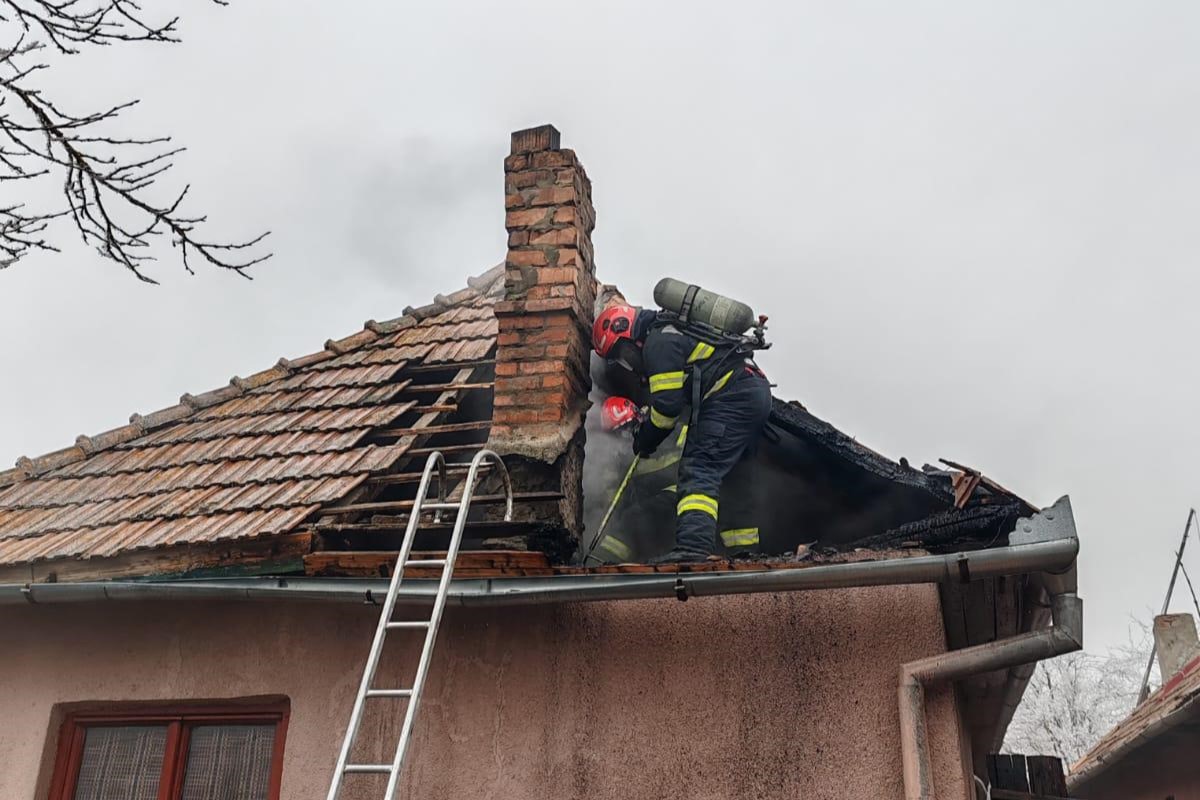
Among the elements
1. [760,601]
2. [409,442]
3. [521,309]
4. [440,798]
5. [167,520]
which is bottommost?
[440,798]

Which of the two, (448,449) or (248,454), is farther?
Answer: (248,454)

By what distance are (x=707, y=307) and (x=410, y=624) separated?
93.9 inches

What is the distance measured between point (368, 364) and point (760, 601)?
10.4ft

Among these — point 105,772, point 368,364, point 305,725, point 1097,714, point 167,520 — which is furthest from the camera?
point 1097,714

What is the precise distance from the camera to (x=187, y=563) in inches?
197

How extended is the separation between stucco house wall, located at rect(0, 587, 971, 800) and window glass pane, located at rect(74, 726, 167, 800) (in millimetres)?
171

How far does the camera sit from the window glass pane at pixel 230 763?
4.76 m

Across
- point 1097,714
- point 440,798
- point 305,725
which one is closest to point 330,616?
point 305,725

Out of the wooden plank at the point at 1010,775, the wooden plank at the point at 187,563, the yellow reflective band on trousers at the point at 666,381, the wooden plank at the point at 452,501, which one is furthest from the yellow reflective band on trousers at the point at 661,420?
the wooden plank at the point at 1010,775

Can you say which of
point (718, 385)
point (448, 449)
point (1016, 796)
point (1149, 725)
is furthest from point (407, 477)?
point (1149, 725)

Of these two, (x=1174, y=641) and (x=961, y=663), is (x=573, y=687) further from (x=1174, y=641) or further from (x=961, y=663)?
(x=1174, y=641)

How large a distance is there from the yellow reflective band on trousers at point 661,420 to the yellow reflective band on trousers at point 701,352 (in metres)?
0.32

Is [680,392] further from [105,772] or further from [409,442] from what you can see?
[105,772]

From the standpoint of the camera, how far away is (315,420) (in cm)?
603
